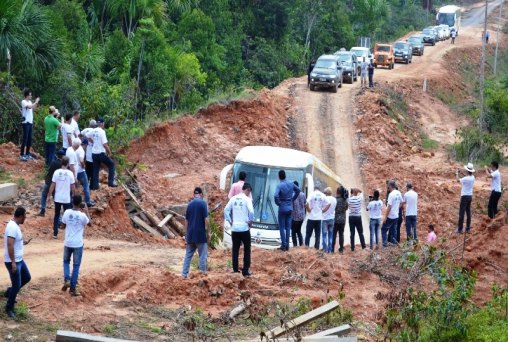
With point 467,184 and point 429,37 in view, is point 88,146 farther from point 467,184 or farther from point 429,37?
point 429,37

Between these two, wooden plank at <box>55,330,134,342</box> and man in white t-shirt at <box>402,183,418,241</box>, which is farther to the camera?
man in white t-shirt at <box>402,183,418,241</box>

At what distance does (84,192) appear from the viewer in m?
19.7

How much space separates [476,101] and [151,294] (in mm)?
38299

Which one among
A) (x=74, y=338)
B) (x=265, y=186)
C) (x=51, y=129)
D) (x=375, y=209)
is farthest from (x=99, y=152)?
(x=74, y=338)

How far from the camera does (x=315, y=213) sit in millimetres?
19359

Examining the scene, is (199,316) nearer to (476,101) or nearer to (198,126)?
(198,126)

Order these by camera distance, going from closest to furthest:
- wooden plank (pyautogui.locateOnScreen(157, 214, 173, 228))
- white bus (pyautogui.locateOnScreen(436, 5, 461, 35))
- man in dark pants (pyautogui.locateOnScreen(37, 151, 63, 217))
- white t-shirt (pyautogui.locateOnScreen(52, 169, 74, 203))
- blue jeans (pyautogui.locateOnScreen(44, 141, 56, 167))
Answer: white t-shirt (pyautogui.locateOnScreen(52, 169, 74, 203))
man in dark pants (pyautogui.locateOnScreen(37, 151, 63, 217))
blue jeans (pyautogui.locateOnScreen(44, 141, 56, 167))
wooden plank (pyautogui.locateOnScreen(157, 214, 173, 228))
white bus (pyautogui.locateOnScreen(436, 5, 461, 35))

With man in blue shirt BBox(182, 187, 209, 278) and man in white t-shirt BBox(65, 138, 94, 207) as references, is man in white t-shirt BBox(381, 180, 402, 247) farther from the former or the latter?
man in white t-shirt BBox(65, 138, 94, 207)

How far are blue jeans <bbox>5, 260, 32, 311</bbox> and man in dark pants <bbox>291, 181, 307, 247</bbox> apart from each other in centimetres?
741

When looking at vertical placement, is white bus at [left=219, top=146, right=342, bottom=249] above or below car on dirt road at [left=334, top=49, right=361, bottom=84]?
below

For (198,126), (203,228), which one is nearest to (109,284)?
(203,228)

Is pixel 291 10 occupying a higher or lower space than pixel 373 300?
higher

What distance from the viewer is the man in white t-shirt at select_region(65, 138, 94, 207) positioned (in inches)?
729

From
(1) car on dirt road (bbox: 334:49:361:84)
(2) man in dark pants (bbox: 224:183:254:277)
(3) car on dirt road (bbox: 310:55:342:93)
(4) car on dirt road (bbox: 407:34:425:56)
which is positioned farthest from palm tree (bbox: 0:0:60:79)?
(4) car on dirt road (bbox: 407:34:425:56)
